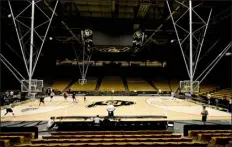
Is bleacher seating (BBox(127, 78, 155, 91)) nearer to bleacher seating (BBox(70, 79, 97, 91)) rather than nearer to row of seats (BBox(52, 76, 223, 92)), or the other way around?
row of seats (BBox(52, 76, 223, 92))

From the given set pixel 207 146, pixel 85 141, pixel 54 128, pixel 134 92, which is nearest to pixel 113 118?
pixel 54 128

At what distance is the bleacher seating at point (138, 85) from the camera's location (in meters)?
38.6

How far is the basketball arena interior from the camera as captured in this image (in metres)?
12.5

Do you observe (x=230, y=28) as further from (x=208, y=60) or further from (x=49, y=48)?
(x=49, y=48)

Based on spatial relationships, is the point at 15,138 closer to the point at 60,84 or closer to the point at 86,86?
the point at 86,86

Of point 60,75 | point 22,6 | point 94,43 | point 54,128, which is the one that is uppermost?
point 22,6

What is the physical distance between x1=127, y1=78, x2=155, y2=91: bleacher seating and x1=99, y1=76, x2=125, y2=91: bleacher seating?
138 cm

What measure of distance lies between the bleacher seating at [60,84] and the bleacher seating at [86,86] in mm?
1272

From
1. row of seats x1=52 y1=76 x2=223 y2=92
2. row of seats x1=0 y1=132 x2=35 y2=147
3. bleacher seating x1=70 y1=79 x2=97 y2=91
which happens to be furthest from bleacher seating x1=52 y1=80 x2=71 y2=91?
row of seats x1=0 y1=132 x2=35 y2=147

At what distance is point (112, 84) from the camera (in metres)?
41.2

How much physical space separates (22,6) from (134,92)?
60.0 ft

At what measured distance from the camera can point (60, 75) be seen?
147 feet

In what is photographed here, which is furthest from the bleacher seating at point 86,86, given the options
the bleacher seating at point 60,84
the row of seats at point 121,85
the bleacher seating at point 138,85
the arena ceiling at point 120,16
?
the arena ceiling at point 120,16

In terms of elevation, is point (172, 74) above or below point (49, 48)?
below
